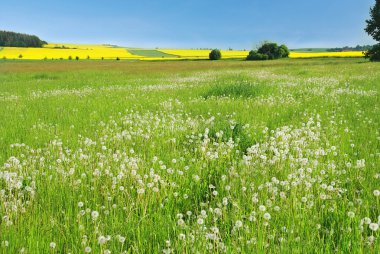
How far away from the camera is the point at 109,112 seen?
924 centimetres

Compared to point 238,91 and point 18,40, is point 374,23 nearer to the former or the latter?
point 238,91

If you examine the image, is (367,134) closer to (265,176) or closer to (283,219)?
(265,176)

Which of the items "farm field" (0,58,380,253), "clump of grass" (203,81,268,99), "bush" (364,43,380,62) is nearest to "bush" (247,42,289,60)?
"bush" (364,43,380,62)

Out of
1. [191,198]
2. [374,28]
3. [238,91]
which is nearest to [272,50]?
[374,28]

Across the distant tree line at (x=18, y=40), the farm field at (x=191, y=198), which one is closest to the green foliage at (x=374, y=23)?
the farm field at (x=191, y=198)

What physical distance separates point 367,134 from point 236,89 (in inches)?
256

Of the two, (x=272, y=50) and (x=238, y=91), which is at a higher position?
(x=272, y=50)

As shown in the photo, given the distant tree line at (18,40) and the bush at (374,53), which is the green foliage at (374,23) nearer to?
the bush at (374,53)

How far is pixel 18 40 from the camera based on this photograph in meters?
114

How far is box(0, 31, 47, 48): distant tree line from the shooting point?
367 feet

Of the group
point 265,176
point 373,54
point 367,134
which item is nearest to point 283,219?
point 265,176

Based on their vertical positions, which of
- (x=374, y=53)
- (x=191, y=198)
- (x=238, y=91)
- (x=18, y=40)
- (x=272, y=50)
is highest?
(x=18, y=40)

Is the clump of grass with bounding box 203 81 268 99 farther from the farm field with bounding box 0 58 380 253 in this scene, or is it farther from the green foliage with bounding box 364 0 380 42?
the green foliage with bounding box 364 0 380 42

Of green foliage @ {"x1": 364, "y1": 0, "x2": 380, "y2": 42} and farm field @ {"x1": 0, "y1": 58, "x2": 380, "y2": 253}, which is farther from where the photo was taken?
green foliage @ {"x1": 364, "y1": 0, "x2": 380, "y2": 42}
